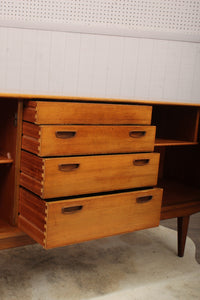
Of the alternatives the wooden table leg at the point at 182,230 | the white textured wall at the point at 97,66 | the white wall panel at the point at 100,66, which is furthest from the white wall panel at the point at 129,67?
the wooden table leg at the point at 182,230

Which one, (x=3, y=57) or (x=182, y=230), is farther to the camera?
(x=3, y=57)

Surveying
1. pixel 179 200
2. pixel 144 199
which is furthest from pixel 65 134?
pixel 179 200

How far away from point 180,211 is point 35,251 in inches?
32.6

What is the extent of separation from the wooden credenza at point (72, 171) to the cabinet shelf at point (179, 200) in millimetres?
241

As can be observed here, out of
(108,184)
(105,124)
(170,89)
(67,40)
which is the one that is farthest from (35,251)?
(170,89)

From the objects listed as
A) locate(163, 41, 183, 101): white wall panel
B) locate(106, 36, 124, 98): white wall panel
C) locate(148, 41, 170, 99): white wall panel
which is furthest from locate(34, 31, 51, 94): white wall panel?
locate(163, 41, 183, 101): white wall panel

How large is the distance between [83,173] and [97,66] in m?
1.34

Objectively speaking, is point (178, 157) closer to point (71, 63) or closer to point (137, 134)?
point (137, 134)

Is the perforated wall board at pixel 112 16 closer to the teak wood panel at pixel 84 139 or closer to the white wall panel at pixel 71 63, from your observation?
the white wall panel at pixel 71 63

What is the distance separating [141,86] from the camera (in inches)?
106

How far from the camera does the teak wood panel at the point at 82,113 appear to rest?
132 cm

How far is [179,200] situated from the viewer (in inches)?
77.0

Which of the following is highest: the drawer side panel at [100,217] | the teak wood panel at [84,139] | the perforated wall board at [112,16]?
the perforated wall board at [112,16]

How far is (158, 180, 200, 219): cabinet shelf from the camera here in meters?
1.87
